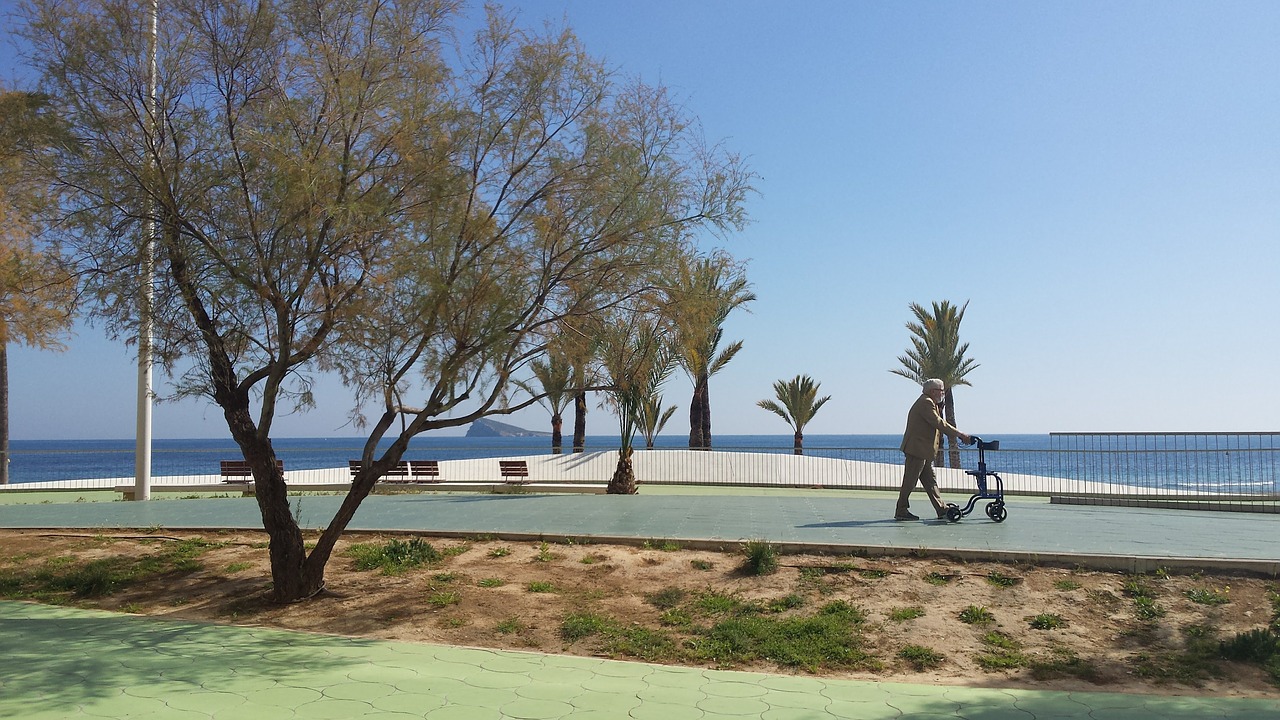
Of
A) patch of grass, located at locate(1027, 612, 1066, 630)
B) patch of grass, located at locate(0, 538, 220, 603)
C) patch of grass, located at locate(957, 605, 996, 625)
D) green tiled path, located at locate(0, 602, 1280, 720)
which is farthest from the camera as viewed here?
patch of grass, located at locate(0, 538, 220, 603)

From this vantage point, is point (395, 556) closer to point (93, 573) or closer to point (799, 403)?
point (93, 573)

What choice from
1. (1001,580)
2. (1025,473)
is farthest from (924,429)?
(1025,473)

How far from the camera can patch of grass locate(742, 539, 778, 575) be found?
9.88 metres

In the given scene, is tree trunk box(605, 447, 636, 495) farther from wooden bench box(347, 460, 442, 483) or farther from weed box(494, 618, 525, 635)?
weed box(494, 618, 525, 635)

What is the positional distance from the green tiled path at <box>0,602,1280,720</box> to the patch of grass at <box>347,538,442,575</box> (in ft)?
8.39

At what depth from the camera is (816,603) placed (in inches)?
360

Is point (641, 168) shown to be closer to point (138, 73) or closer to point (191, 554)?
point (138, 73)

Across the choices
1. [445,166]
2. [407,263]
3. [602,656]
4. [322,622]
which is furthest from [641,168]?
[322,622]

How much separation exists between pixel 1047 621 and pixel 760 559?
2.83 metres

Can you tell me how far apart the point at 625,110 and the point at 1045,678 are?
6453 millimetres

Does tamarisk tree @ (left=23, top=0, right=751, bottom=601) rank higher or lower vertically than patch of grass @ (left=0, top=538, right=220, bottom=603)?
higher

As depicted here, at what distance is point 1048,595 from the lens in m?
9.07

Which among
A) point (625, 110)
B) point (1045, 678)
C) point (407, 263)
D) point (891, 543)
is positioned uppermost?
point (625, 110)

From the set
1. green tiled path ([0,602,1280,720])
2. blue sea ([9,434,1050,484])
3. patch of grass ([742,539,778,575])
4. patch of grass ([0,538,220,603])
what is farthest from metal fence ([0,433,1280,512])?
green tiled path ([0,602,1280,720])
